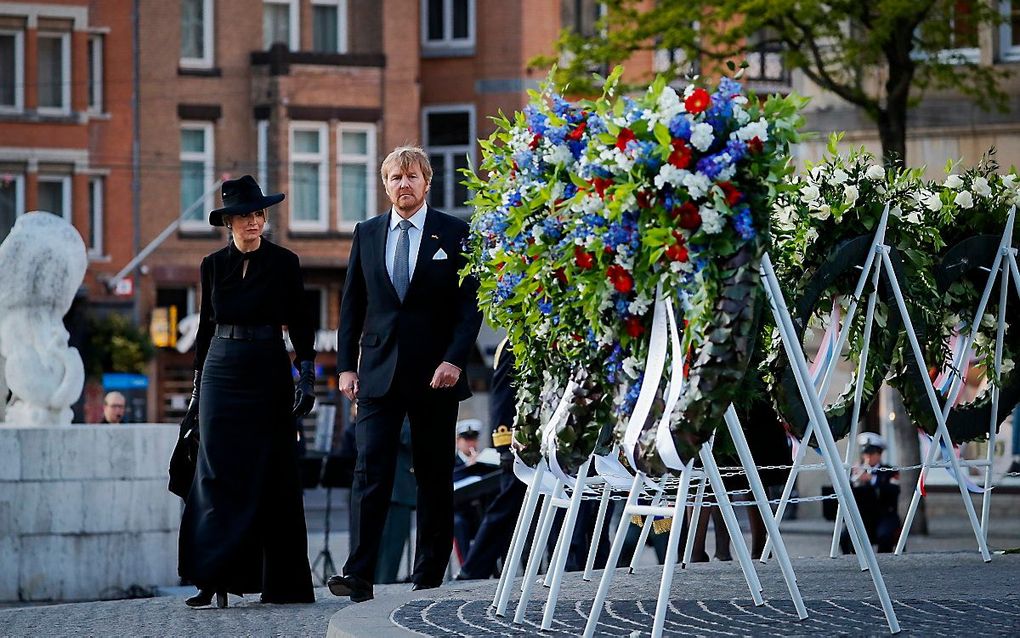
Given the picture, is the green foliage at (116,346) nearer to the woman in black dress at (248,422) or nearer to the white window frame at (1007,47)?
the white window frame at (1007,47)

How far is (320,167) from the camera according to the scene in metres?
51.6

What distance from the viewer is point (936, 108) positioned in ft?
89.7

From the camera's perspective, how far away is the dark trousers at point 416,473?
9992mm

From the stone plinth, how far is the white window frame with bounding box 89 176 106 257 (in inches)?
1419

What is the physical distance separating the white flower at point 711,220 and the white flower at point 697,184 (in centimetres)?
6

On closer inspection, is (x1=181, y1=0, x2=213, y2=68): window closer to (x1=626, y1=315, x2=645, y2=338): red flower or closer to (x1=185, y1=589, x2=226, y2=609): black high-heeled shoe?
(x1=185, y1=589, x2=226, y2=609): black high-heeled shoe

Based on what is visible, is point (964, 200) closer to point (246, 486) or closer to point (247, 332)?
point (247, 332)

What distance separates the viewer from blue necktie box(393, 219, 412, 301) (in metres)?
10.3

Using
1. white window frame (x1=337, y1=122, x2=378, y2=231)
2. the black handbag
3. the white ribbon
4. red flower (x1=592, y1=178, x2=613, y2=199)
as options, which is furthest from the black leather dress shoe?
white window frame (x1=337, y1=122, x2=378, y2=231)

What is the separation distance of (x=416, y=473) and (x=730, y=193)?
361 centimetres

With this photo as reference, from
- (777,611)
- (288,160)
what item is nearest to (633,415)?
(777,611)

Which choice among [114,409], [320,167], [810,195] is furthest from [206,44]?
[810,195]

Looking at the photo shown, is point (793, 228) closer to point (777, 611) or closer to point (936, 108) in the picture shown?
point (777, 611)

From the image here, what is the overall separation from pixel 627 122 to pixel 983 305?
437 centimetres
